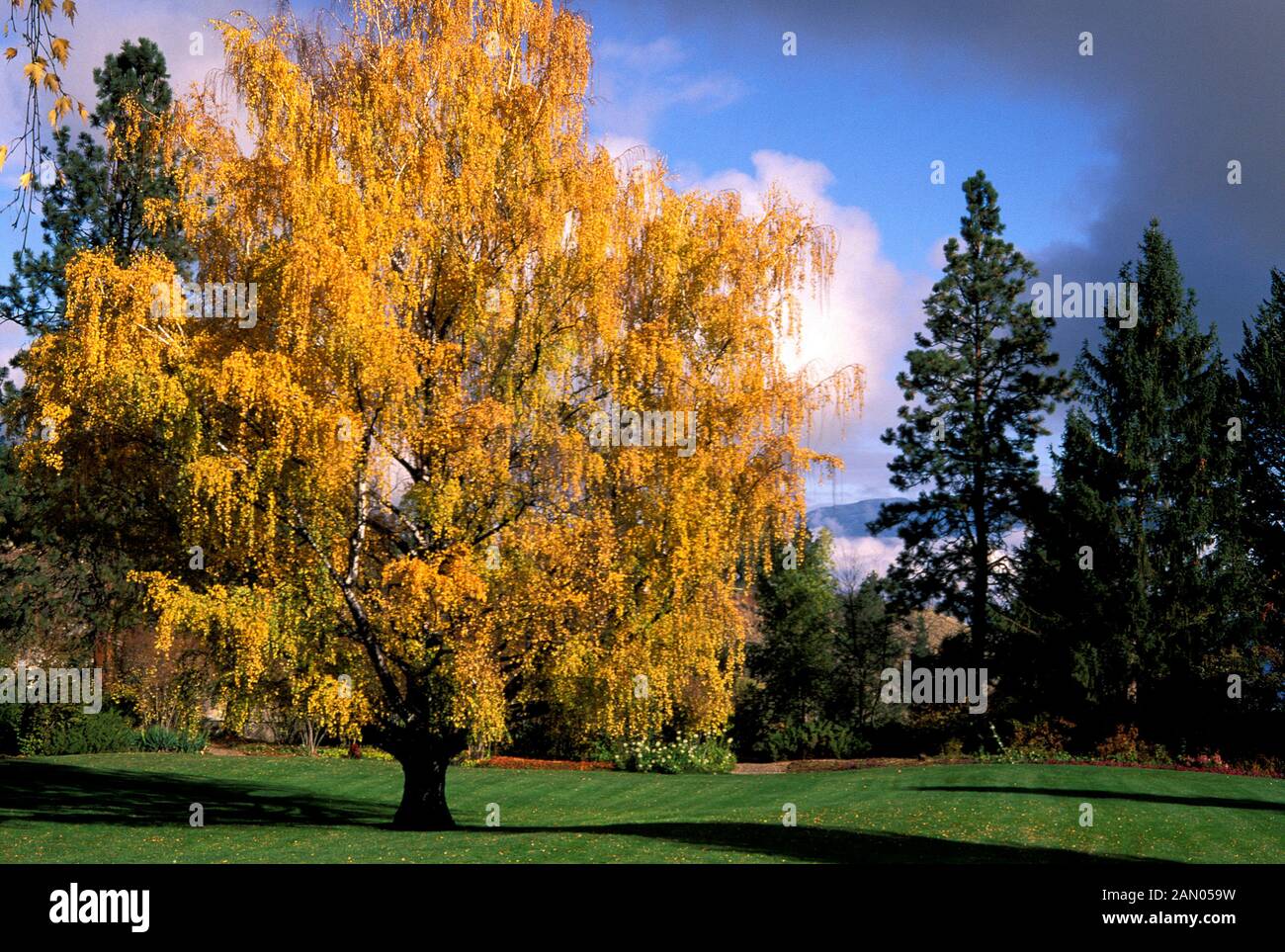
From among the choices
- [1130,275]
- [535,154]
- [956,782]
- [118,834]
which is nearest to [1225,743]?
[956,782]

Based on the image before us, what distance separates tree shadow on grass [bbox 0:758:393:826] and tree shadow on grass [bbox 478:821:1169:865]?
16.1 ft

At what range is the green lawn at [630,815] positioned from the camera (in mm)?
15836

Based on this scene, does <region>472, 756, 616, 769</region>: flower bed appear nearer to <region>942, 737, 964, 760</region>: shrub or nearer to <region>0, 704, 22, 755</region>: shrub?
<region>942, 737, 964, 760</region>: shrub

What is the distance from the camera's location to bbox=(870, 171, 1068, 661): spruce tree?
131 ft

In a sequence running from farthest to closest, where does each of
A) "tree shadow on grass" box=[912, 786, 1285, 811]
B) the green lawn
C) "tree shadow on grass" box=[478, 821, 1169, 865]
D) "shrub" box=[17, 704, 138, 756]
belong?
"shrub" box=[17, 704, 138, 756], "tree shadow on grass" box=[912, 786, 1285, 811], the green lawn, "tree shadow on grass" box=[478, 821, 1169, 865]

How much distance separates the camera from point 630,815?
22922 mm
